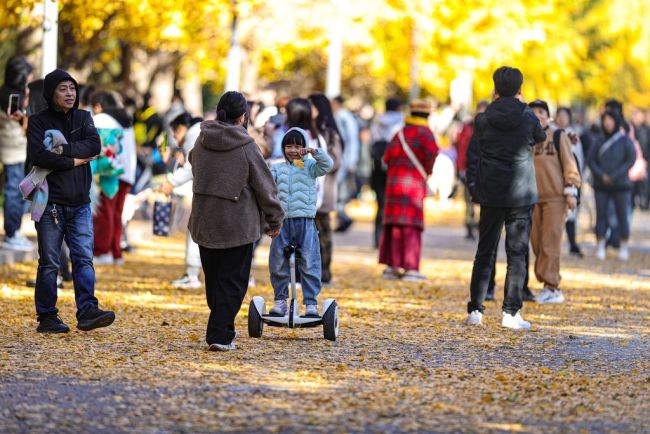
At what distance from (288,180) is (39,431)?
4.15 meters

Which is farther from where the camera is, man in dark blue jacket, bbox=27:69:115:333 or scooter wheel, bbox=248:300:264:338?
scooter wheel, bbox=248:300:264:338

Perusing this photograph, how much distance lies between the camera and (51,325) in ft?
35.0

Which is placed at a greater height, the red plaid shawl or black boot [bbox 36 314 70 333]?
the red plaid shawl

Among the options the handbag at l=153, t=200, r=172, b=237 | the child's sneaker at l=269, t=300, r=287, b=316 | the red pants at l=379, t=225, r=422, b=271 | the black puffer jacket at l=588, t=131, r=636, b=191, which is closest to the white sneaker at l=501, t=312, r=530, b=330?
the child's sneaker at l=269, t=300, r=287, b=316

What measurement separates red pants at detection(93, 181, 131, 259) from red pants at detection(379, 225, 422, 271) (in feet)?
9.05

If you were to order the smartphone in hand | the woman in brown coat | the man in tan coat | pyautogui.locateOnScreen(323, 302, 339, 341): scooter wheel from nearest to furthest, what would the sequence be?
1. the woman in brown coat
2. pyautogui.locateOnScreen(323, 302, 339, 341): scooter wheel
3. the man in tan coat
4. the smartphone in hand

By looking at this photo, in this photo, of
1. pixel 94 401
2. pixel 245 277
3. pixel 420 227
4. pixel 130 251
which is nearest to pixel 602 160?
pixel 420 227

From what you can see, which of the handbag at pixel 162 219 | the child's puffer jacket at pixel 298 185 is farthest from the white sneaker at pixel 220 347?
the handbag at pixel 162 219

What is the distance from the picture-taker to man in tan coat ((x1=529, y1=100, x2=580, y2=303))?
43.1 feet

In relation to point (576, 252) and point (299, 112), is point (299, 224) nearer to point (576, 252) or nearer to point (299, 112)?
point (299, 112)

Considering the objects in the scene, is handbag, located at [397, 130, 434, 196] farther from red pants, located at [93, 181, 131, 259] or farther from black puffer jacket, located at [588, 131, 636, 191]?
black puffer jacket, located at [588, 131, 636, 191]

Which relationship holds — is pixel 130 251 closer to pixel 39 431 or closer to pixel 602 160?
pixel 602 160

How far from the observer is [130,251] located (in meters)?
18.3

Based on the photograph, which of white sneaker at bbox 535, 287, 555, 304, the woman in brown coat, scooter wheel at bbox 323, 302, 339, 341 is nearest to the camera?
the woman in brown coat
